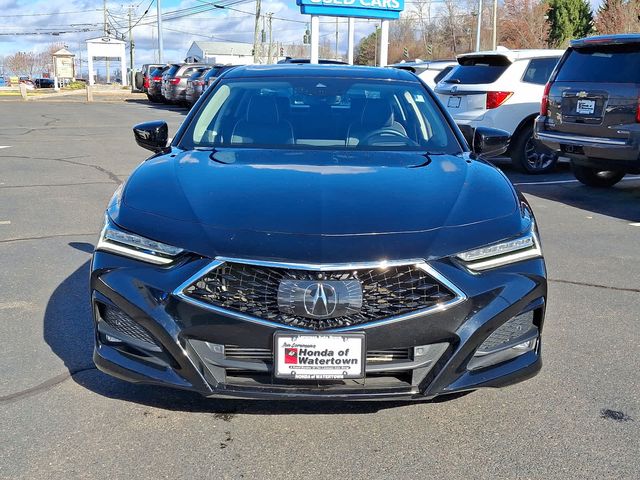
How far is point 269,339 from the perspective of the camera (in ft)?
8.34

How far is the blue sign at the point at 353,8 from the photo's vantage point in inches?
667

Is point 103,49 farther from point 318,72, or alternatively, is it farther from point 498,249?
point 498,249

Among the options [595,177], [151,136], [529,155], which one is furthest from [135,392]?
[529,155]

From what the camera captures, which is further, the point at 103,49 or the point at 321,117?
the point at 103,49

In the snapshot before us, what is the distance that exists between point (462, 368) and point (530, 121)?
8.25 m

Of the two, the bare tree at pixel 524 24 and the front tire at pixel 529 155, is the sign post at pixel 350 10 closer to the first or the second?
the front tire at pixel 529 155

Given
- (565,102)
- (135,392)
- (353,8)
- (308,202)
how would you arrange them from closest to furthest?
1. (308,202)
2. (135,392)
3. (565,102)
4. (353,8)

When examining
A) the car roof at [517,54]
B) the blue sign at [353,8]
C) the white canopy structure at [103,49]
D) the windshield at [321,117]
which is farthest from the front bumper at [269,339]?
the white canopy structure at [103,49]

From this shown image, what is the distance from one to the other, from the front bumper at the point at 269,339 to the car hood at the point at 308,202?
18 centimetres

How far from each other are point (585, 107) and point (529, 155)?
244 centimetres

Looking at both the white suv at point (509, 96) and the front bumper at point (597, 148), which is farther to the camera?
the white suv at point (509, 96)

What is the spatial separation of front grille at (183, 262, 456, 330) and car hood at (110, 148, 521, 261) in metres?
0.07

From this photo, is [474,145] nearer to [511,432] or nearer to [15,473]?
[511,432]

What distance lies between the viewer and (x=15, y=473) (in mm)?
2582
